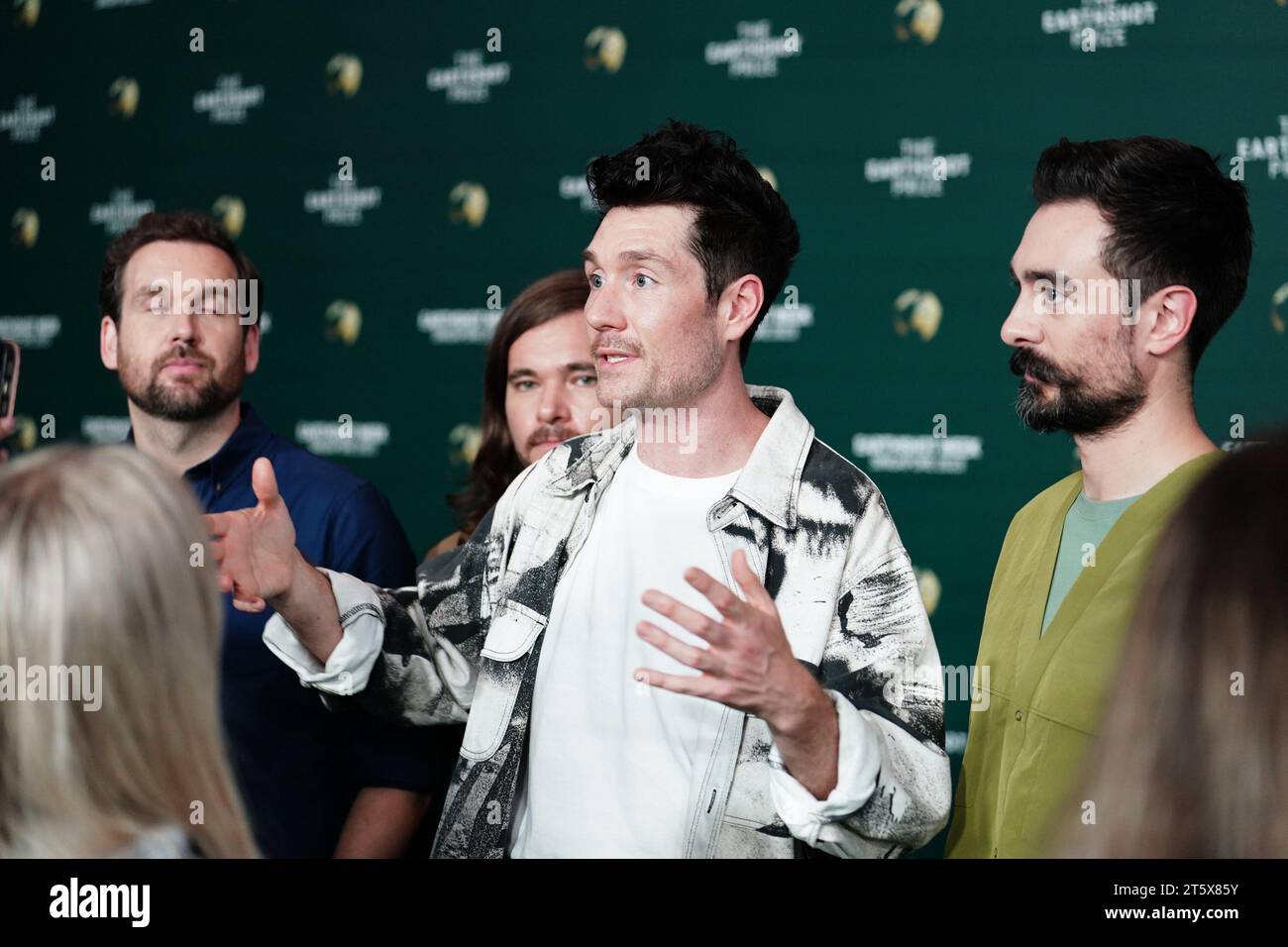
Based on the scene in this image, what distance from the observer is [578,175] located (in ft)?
11.5

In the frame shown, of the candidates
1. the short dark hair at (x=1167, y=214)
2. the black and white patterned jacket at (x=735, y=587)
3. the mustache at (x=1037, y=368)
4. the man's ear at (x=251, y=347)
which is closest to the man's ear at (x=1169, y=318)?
the short dark hair at (x=1167, y=214)

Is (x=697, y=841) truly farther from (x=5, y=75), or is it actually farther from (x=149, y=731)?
(x=5, y=75)

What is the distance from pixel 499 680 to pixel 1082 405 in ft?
3.09

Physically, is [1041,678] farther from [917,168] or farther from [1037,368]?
[917,168]

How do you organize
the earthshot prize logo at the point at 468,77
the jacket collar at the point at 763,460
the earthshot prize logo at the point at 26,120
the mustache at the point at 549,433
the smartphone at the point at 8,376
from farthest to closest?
the earthshot prize logo at the point at 26,120, the earthshot prize logo at the point at 468,77, the mustache at the point at 549,433, the smartphone at the point at 8,376, the jacket collar at the point at 763,460

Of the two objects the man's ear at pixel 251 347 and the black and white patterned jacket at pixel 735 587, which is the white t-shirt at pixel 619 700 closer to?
the black and white patterned jacket at pixel 735 587

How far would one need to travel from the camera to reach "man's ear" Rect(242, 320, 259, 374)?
2.37m

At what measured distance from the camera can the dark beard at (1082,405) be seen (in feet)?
5.93

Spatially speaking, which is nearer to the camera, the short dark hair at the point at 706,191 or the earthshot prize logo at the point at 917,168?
the short dark hair at the point at 706,191

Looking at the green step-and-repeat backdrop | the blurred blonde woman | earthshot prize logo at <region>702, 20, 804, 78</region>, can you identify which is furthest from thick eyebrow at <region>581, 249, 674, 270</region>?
earthshot prize logo at <region>702, 20, 804, 78</region>

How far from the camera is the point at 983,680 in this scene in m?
1.83

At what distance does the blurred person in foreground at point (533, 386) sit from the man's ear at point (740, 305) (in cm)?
61
